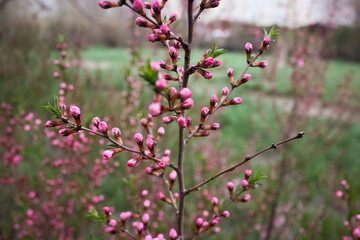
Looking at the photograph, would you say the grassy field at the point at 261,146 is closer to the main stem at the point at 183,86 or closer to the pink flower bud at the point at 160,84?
the main stem at the point at 183,86

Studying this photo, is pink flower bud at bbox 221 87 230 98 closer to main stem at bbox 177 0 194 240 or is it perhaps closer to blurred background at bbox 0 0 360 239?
main stem at bbox 177 0 194 240

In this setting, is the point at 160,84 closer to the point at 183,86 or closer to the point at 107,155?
the point at 183,86

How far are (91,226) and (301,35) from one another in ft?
10.4

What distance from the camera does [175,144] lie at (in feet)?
10.6

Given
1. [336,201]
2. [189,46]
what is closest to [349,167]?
[336,201]

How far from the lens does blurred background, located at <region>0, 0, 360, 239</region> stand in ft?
7.01

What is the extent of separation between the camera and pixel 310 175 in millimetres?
4371

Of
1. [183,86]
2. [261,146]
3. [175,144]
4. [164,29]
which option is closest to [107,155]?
[183,86]

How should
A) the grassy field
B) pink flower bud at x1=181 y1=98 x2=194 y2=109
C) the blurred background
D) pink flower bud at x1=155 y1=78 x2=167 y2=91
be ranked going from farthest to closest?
the grassy field
the blurred background
pink flower bud at x1=181 y1=98 x2=194 y2=109
pink flower bud at x1=155 y1=78 x2=167 y2=91

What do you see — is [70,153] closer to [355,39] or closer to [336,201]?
[336,201]

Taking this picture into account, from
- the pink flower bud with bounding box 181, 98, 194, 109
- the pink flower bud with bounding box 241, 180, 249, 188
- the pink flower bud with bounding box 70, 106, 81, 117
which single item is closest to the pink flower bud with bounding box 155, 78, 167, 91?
the pink flower bud with bounding box 181, 98, 194, 109

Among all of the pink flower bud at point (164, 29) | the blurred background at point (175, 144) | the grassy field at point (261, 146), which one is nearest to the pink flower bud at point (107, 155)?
the blurred background at point (175, 144)

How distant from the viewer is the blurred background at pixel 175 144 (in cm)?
214

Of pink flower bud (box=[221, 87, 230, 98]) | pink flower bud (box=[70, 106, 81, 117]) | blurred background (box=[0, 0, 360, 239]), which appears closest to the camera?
pink flower bud (box=[70, 106, 81, 117])
